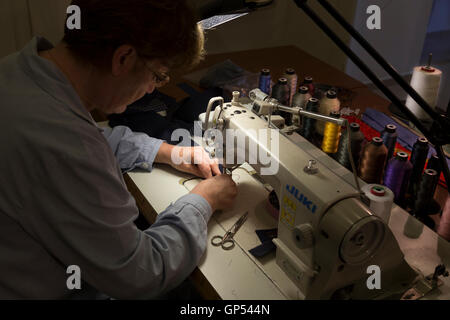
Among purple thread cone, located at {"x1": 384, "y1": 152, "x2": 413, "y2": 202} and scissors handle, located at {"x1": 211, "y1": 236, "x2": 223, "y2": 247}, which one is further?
purple thread cone, located at {"x1": 384, "y1": 152, "x2": 413, "y2": 202}

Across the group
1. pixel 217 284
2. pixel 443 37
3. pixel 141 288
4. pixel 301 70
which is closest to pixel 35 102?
pixel 141 288

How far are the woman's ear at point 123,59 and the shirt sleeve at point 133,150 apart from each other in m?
0.56

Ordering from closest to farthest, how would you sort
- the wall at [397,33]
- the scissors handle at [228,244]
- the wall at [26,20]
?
the scissors handle at [228,244] < the wall at [26,20] < the wall at [397,33]

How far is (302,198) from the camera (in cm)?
112

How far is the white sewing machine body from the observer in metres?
1.04

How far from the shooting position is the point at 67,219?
0.99 metres

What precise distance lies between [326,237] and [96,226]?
52cm

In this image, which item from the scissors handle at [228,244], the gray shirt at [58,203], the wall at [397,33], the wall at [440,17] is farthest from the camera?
the wall at [440,17]

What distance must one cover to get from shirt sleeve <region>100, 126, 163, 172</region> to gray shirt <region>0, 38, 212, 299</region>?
19.4 inches

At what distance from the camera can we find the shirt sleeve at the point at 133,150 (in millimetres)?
1646

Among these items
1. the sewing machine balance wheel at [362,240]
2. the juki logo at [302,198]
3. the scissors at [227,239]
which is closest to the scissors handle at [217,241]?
the scissors at [227,239]

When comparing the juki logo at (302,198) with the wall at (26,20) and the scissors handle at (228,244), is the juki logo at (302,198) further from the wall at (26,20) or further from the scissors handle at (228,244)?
the wall at (26,20)

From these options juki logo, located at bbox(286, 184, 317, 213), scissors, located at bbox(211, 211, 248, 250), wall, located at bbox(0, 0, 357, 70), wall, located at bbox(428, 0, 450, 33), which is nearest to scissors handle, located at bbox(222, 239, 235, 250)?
scissors, located at bbox(211, 211, 248, 250)

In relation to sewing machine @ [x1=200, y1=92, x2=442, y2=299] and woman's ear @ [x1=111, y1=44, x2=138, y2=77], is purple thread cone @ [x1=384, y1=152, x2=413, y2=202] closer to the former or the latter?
sewing machine @ [x1=200, y1=92, x2=442, y2=299]
